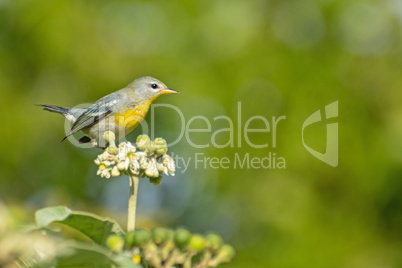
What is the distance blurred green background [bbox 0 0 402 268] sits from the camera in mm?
6305

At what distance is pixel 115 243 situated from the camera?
1430 mm

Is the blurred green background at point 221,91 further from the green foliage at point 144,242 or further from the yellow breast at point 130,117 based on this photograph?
the green foliage at point 144,242

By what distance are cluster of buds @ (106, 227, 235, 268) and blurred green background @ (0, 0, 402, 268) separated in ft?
15.0

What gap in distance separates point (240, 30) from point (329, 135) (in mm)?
1764

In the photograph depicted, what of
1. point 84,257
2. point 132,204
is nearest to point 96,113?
point 132,204

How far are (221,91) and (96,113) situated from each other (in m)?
2.46

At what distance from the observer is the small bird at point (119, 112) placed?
4.41 metres

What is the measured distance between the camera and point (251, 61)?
22.6 ft

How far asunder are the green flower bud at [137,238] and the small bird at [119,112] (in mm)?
2862

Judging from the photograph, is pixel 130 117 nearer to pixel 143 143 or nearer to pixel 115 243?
pixel 143 143

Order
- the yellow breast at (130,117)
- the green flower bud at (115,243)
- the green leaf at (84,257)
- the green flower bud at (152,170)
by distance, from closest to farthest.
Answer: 1. the green leaf at (84,257)
2. the green flower bud at (115,243)
3. the green flower bud at (152,170)
4. the yellow breast at (130,117)

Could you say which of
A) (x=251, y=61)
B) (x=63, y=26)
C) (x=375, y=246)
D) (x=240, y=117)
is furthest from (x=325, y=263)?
(x=63, y=26)

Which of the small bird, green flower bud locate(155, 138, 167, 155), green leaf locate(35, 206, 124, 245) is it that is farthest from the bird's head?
green leaf locate(35, 206, 124, 245)

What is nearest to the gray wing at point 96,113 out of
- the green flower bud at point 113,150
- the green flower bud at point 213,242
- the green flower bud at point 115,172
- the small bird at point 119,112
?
the small bird at point 119,112
